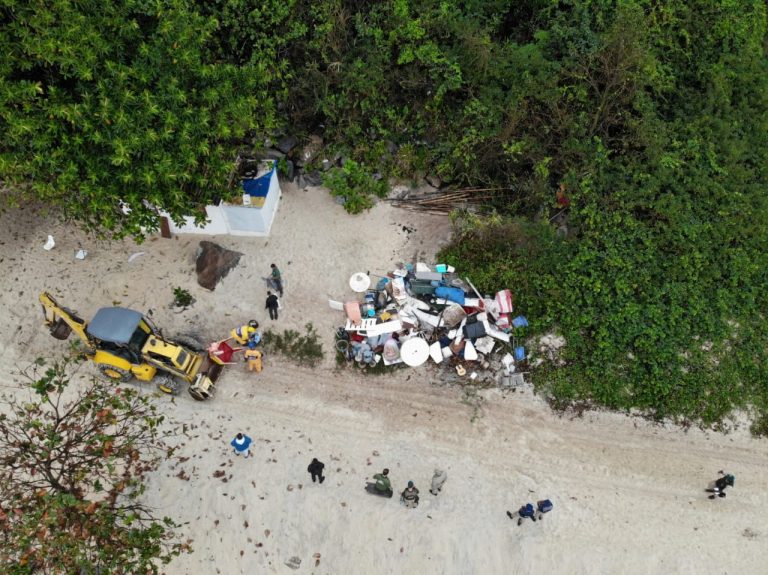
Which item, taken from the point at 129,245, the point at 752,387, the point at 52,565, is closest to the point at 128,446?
the point at 52,565

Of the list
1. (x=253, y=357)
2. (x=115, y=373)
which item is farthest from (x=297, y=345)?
(x=115, y=373)

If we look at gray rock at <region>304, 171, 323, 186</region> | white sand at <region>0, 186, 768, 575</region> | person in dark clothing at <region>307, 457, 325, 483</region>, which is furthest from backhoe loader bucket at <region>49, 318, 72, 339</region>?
gray rock at <region>304, 171, 323, 186</region>

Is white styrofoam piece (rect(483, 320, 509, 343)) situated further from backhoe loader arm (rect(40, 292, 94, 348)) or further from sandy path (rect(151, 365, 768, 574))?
backhoe loader arm (rect(40, 292, 94, 348))

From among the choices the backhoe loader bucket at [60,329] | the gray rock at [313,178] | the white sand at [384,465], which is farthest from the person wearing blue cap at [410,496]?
the backhoe loader bucket at [60,329]

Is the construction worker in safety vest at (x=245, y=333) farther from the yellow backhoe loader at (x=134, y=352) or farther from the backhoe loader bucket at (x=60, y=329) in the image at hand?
the backhoe loader bucket at (x=60, y=329)

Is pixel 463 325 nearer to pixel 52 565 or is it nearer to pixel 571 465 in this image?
pixel 571 465
